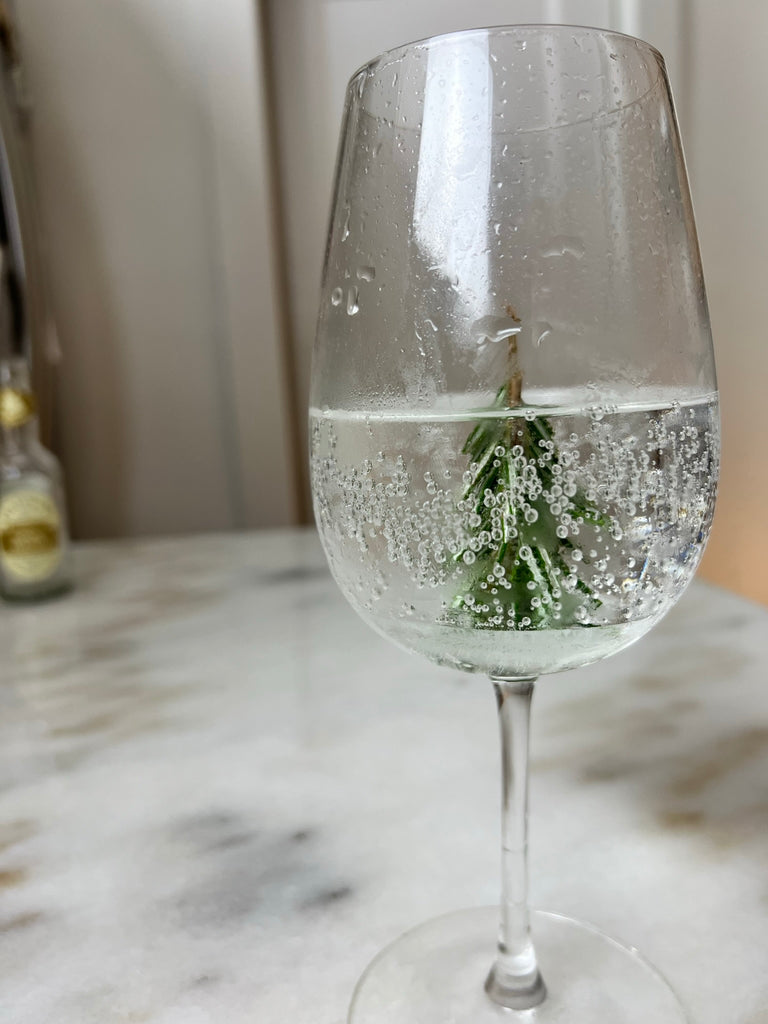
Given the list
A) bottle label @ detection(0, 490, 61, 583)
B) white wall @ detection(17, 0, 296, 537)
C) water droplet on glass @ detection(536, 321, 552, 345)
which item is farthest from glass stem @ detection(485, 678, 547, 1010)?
white wall @ detection(17, 0, 296, 537)

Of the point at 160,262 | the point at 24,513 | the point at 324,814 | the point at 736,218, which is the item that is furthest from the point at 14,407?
the point at 736,218

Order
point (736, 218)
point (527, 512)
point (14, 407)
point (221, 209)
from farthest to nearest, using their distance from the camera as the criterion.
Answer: point (736, 218) < point (221, 209) < point (14, 407) < point (527, 512)

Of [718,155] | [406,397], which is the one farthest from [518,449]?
[718,155]

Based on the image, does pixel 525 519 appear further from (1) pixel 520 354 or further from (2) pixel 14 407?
(2) pixel 14 407

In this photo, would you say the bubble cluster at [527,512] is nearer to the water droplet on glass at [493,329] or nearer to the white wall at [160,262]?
the water droplet on glass at [493,329]

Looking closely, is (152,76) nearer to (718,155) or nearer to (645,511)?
(718,155)

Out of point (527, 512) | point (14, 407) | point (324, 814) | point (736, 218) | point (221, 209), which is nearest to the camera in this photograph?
point (527, 512)

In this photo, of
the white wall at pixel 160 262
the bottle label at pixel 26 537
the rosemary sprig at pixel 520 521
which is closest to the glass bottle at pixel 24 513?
the bottle label at pixel 26 537

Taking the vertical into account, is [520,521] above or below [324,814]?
above
